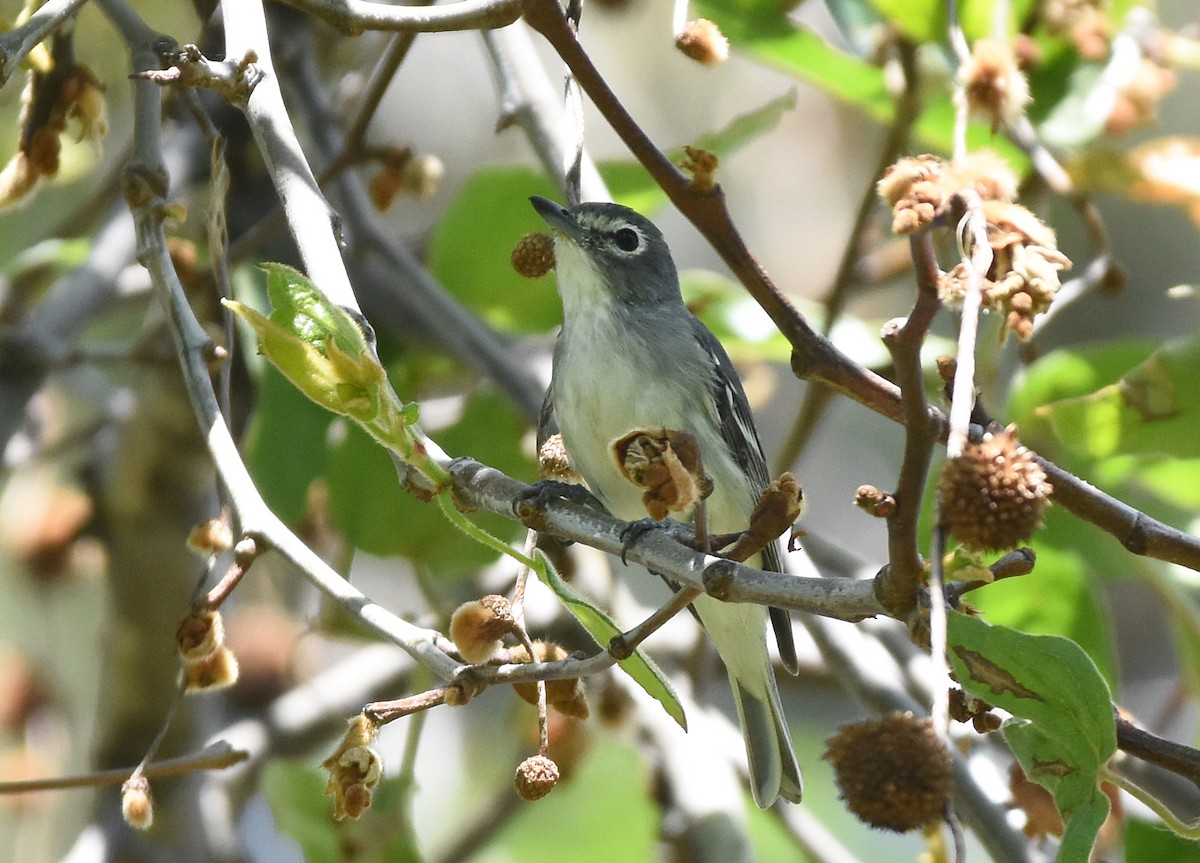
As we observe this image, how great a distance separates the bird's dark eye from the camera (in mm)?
3105

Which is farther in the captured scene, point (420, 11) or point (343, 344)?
point (420, 11)

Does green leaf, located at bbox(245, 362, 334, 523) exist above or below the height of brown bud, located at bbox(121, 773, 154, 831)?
below

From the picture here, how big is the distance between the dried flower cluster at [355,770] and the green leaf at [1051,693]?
2.18 ft

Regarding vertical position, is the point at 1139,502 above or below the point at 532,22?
below

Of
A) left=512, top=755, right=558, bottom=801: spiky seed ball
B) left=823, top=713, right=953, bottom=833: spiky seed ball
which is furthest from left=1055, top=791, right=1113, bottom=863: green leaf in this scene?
left=512, top=755, right=558, bottom=801: spiky seed ball

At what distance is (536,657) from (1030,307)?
0.74 m

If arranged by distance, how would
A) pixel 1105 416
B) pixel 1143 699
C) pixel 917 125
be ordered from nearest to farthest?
pixel 1105 416
pixel 917 125
pixel 1143 699

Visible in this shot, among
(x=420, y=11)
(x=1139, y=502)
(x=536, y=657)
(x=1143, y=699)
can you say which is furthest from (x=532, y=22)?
(x=1143, y=699)

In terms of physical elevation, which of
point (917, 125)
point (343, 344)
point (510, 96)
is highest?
point (343, 344)

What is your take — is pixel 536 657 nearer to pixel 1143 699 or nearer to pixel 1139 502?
pixel 1139 502

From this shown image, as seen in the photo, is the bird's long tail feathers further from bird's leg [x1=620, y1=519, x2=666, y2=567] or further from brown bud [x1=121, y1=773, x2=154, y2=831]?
brown bud [x1=121, y1=773, x2=154, y2=831]

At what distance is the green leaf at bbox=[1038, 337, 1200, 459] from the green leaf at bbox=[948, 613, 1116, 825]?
90cm

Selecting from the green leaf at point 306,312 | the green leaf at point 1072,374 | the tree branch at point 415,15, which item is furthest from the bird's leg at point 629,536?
the green leaf at point 1072,374

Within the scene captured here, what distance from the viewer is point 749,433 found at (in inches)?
126
